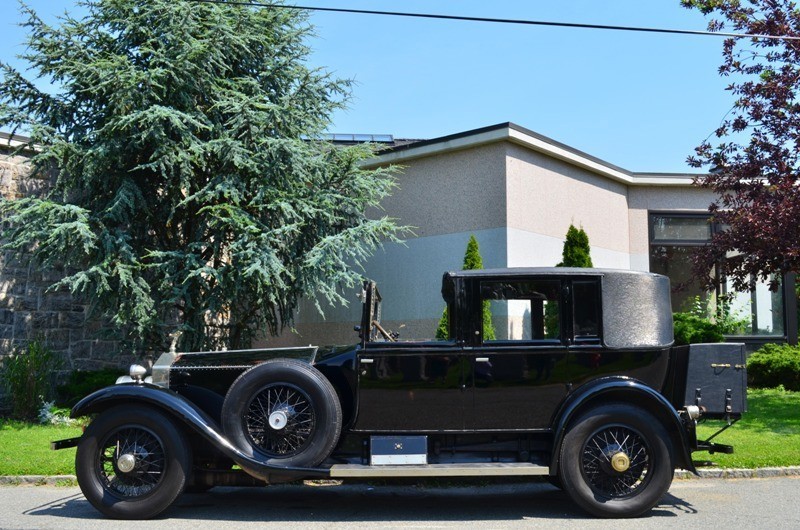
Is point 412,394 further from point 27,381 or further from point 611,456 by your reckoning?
point 27,381

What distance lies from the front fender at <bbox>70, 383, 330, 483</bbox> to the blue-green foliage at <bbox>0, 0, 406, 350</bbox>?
17.5ft

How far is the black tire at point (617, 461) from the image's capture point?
6621 mm

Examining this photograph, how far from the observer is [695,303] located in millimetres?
18344

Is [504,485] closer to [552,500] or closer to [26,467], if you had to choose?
[552,500]

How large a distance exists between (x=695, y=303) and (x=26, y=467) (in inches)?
583

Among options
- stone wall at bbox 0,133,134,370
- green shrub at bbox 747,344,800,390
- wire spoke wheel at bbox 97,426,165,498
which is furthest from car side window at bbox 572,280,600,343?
green shrub at bbox 747,344,800,390

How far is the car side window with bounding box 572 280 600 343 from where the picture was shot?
6.88 metres

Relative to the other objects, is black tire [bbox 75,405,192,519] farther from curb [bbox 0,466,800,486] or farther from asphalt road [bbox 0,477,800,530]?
curb [bbox 0,466,800,486]

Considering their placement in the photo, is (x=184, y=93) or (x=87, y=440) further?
(x=184, y=93)

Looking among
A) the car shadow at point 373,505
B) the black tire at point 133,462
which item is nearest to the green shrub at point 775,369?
the car shadow at point 373,505

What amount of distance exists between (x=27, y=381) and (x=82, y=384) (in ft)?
2.84

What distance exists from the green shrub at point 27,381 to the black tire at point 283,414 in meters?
7.84

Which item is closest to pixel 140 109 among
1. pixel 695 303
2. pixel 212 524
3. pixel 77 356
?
pixel 77 356

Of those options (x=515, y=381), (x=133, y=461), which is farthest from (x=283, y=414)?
(x=515, y=381)
